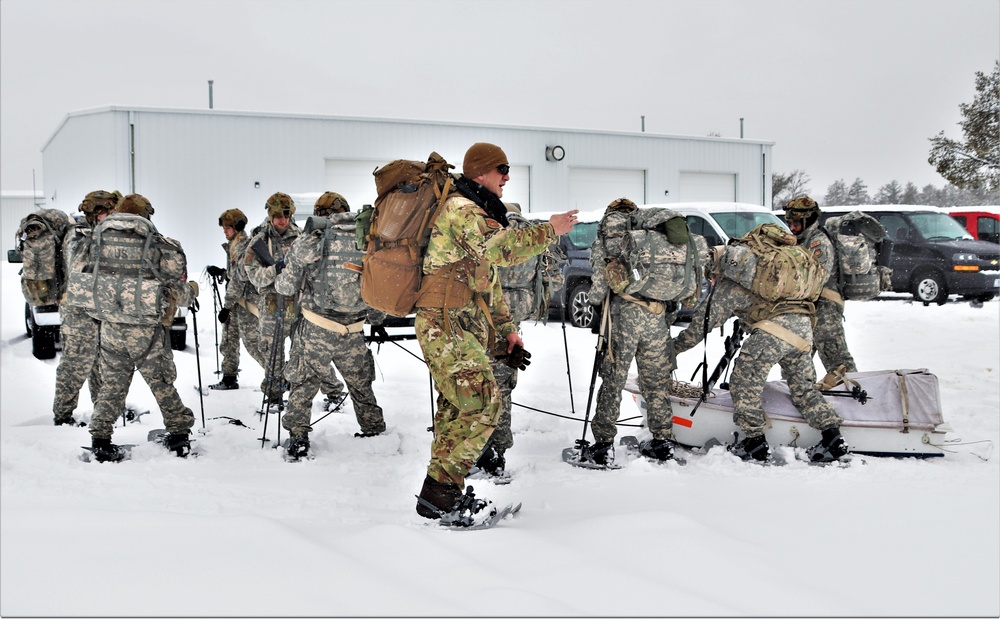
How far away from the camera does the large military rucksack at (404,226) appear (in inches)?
152

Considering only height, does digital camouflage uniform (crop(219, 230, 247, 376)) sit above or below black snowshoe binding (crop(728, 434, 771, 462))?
above

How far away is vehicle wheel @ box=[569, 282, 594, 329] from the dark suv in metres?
6.34

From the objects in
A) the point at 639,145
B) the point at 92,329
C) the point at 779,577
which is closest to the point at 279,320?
the point at 92,329

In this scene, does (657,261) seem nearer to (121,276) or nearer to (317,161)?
(121,276)

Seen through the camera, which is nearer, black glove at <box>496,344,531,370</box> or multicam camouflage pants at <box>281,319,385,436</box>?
black glove at <box>496,344,531,370</box>

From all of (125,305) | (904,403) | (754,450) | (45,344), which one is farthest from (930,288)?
(45,344)

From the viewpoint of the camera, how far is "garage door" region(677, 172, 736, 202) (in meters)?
24.1

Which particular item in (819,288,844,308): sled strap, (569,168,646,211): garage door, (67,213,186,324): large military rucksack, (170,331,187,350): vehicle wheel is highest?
(569,168,646,211): garage door

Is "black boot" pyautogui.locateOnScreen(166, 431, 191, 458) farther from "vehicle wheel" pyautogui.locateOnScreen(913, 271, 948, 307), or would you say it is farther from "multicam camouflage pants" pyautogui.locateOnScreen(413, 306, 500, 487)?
"vehicle wheel" pyautogui.locateOnScreen(913, 271, 948, 307)

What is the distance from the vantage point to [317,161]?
66.5 ft

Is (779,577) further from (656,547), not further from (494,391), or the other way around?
(494,391)

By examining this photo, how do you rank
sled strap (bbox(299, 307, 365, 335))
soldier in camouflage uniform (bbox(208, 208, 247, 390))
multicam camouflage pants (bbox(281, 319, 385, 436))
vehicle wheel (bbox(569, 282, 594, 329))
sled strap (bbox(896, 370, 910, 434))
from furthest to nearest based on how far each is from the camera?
1. vehicle wheel (bbox(569, 282, 594, 329))
2. soldier in camouflage uniform (bbox(208, 208, 247, 390))
3. sled strap (bbox(299, 307, 365, 335))
4. multicam camouflage pants (bbox(281, 319, 385, 436))
5. sled strap (bbox(896, 370, 910, 434))

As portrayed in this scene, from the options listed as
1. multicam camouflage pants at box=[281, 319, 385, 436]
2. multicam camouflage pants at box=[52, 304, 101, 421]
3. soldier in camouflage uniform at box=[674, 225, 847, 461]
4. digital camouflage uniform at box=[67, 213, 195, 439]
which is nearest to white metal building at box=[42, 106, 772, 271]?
multicam camouflage pants at box=[52, 304, 101, 421]

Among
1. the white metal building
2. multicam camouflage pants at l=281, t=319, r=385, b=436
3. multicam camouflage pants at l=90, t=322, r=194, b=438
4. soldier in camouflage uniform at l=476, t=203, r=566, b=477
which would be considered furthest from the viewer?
the white metal building
